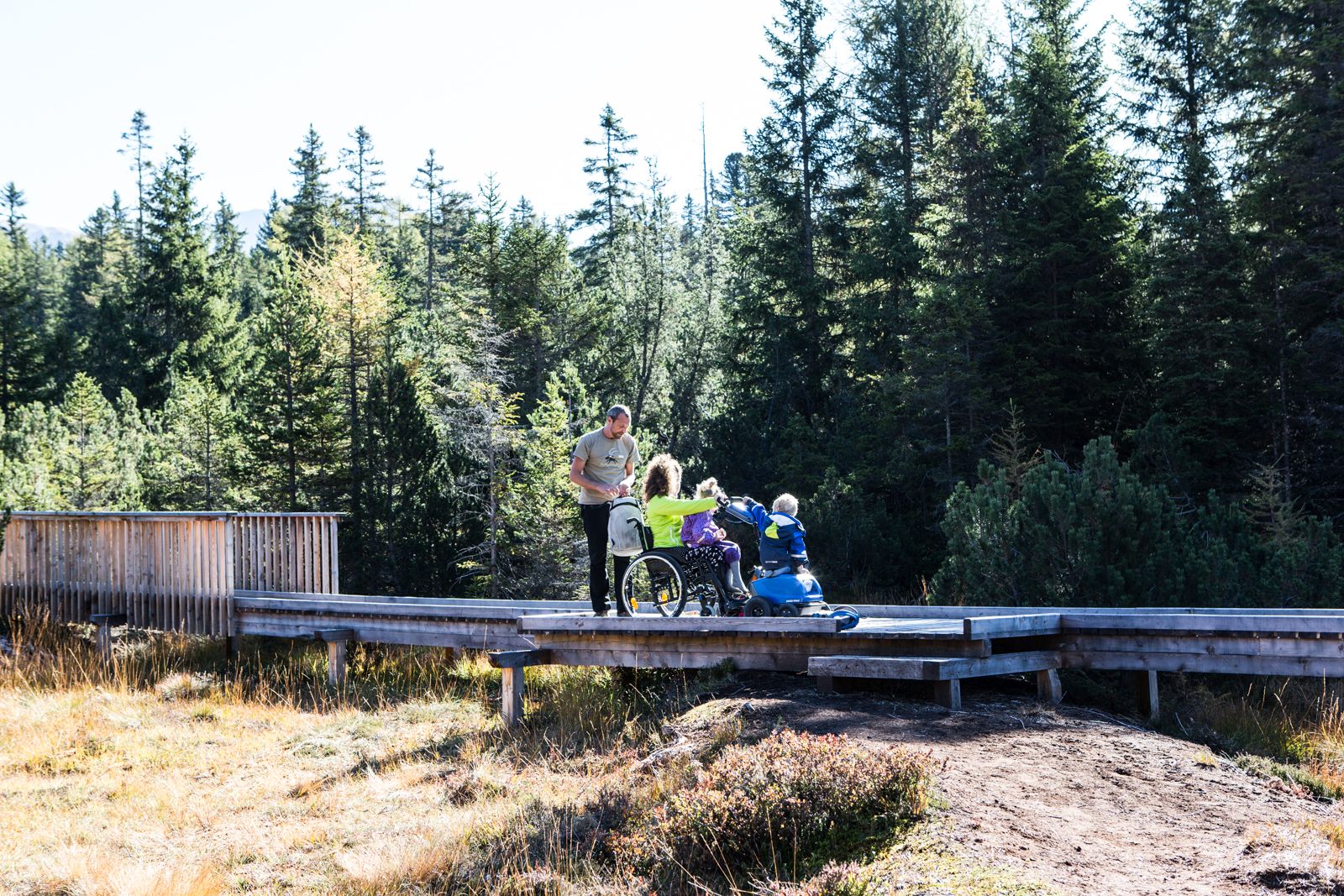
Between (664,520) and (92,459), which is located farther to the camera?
(92,459)

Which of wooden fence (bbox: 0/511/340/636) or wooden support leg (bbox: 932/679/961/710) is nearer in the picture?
wooden support leg (bbox: 932/679/961/710)

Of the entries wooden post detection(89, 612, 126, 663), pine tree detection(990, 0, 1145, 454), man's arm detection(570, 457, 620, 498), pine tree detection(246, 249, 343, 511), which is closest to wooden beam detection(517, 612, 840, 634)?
man's arm detection(570, 457, 620, 498)

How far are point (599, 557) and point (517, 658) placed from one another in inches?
46.3

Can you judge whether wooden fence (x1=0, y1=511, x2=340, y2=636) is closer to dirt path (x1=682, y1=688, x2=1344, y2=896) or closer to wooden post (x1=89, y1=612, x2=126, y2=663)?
wooden post (x1=89, y1=612, x2=126, y2=663)

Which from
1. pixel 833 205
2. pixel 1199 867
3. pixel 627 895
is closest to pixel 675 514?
pixel 627 895

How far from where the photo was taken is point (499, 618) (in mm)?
11258

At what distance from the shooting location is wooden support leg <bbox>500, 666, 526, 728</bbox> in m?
9.85

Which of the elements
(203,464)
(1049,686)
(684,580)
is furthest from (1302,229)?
(203,464)

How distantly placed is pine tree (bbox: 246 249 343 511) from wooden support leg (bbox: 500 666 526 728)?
16344 millimetres

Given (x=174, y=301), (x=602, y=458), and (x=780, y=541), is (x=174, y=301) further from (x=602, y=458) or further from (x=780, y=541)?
(x=780, y=541)

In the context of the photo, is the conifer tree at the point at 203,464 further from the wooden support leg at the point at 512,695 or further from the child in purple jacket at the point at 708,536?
the child in purple jacket at the point at 708,536

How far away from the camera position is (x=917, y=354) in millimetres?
25422

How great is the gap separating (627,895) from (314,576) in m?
10.3

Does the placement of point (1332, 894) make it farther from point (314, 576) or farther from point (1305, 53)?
point (1305, 53)
